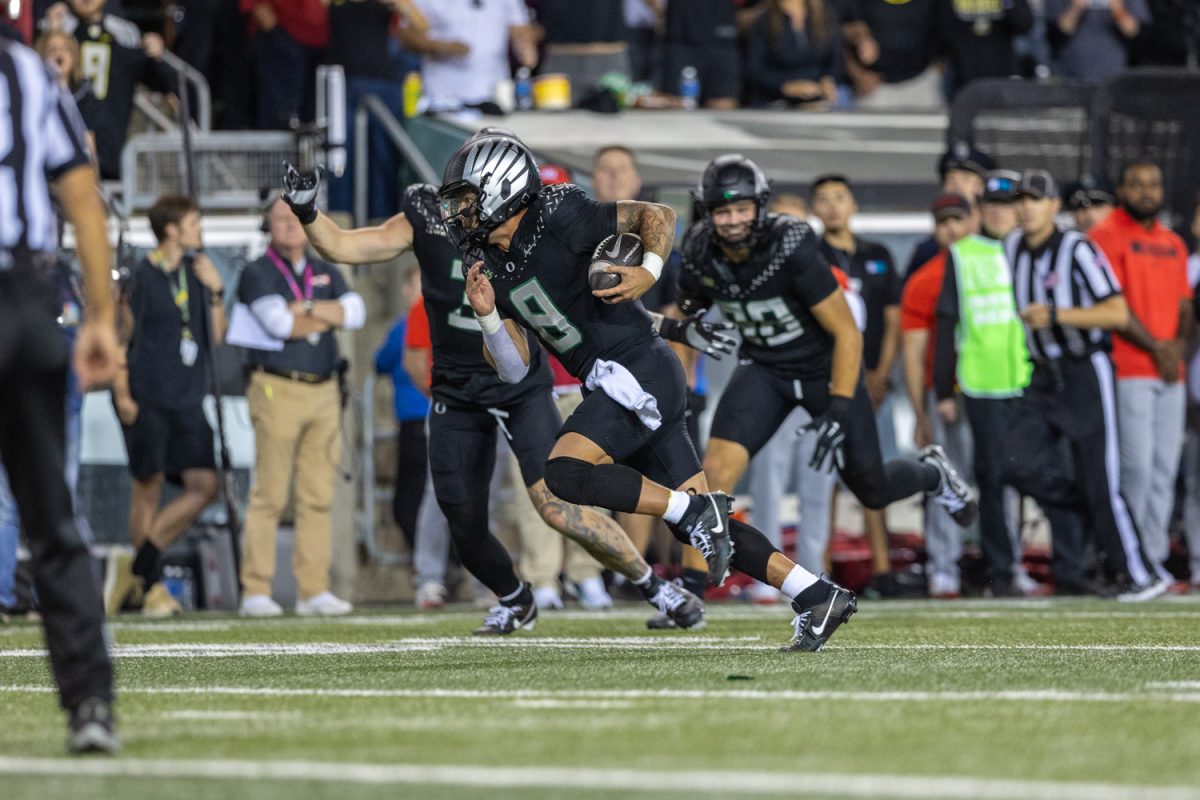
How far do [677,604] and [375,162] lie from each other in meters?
5.89

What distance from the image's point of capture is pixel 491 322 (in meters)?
7.21

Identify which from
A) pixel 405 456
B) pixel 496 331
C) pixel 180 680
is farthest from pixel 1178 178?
pixel 180 680

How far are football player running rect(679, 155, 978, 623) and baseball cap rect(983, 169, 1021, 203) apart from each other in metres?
2.92

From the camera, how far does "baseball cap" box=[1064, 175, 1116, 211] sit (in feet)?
41.4

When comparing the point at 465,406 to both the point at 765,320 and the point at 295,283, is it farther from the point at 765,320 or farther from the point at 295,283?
the point at 295,283

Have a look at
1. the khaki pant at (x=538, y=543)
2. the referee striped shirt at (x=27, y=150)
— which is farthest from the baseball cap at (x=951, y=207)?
the referee striped shirt at (x=27, y=150)

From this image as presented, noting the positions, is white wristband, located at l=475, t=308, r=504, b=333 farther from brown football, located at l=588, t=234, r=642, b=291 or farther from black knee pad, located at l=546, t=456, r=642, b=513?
black knee pad, located at l=546, t=456, r=642, b=513

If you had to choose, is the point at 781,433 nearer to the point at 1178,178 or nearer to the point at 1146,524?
the point at 1146,524

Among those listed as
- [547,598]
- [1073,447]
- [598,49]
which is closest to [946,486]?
[1073,447]

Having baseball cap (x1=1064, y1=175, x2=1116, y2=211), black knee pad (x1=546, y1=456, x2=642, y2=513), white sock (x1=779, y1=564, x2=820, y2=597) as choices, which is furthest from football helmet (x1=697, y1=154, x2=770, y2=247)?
baseball cap (x1=1064, y1=175, x2=1116, y2=211)

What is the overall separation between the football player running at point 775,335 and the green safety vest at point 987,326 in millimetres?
2532

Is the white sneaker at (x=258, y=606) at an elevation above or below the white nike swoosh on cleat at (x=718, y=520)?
below

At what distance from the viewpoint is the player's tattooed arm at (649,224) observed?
7.09 metres

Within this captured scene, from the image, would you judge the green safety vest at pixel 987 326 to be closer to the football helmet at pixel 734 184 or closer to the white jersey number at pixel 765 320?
the white jersey number at pixel 765 320
